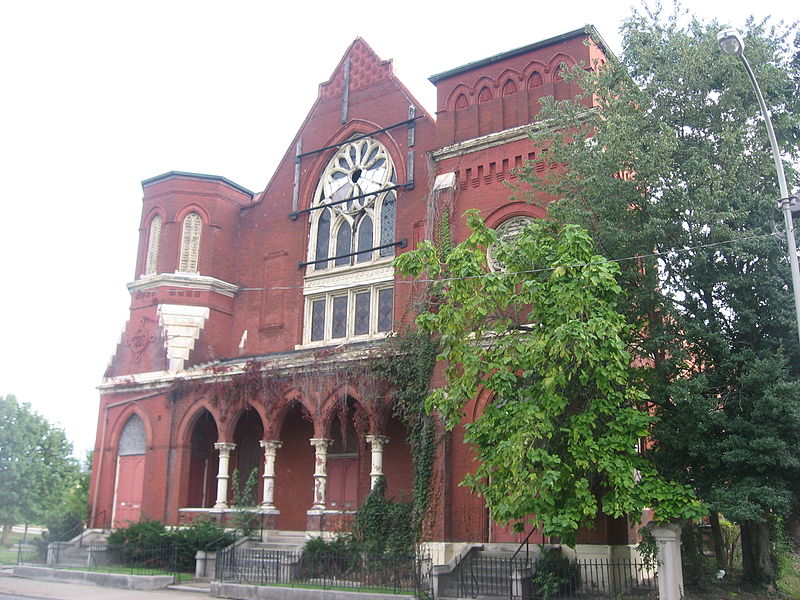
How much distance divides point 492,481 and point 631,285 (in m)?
5.06

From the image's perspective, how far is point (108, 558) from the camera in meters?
23.0

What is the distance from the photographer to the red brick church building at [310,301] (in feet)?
73.8

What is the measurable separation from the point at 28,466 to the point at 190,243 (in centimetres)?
2553

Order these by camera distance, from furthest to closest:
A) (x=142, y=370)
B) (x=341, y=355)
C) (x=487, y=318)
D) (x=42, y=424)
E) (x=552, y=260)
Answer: (x=42, y=424), (x=142, y=370), (x=341, y=355), (x=487, y=318), (x=552, y=260)

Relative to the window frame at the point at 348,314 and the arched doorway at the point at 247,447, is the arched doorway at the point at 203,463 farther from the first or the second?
the window frame at the point at 348,314

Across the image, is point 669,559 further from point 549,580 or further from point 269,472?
point 269,472

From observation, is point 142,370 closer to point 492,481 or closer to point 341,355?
point 341,355

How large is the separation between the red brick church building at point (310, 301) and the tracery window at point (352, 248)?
0.06 meters

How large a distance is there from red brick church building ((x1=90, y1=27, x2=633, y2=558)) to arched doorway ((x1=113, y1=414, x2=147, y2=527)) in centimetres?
7

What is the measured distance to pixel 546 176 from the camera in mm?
20766

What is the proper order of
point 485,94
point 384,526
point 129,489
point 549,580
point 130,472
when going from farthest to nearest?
point 130,472 → point 129,489 → point 485,94 → point 384,526 → point 549,580

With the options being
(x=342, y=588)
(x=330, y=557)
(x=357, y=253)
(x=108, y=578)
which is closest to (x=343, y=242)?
(x=357, y=253)

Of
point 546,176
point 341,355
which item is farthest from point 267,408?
point 546,176

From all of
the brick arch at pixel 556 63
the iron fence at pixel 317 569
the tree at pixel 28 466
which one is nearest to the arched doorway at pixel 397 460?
the iron fence at pixel 317 569
